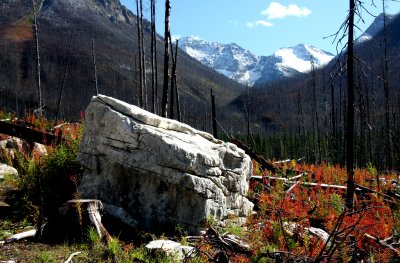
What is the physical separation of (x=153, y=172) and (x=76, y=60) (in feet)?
420

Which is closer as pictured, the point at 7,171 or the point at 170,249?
the point at 170,249

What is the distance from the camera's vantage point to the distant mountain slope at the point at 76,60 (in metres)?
98.6

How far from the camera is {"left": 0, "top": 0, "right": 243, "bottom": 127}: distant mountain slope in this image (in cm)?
9862

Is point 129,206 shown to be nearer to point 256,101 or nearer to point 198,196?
point 198,196

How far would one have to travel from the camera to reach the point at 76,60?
126 metres

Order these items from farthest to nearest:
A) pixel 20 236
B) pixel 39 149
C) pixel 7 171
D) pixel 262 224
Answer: pixel 39 149
pixel 7 171
pixel 262 224
pixel 20 236

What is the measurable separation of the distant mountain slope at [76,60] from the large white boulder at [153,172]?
68.4 metres

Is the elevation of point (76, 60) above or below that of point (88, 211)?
above

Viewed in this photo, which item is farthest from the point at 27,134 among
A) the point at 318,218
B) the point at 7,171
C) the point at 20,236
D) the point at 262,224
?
the point at 318,218

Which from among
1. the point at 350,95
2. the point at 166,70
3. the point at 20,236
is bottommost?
the point at 20,236

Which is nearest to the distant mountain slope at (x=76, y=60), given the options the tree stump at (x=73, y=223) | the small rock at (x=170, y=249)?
the tree stump at (x=73, y=223)

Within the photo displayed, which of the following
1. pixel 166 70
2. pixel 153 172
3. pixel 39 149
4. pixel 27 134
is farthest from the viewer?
pixel 166 70

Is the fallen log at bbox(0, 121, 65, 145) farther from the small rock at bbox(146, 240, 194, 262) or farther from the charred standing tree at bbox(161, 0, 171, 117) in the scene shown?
the charred standing tree at bbox(161, 0, 171, 117)

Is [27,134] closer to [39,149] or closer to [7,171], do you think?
[39,149]
